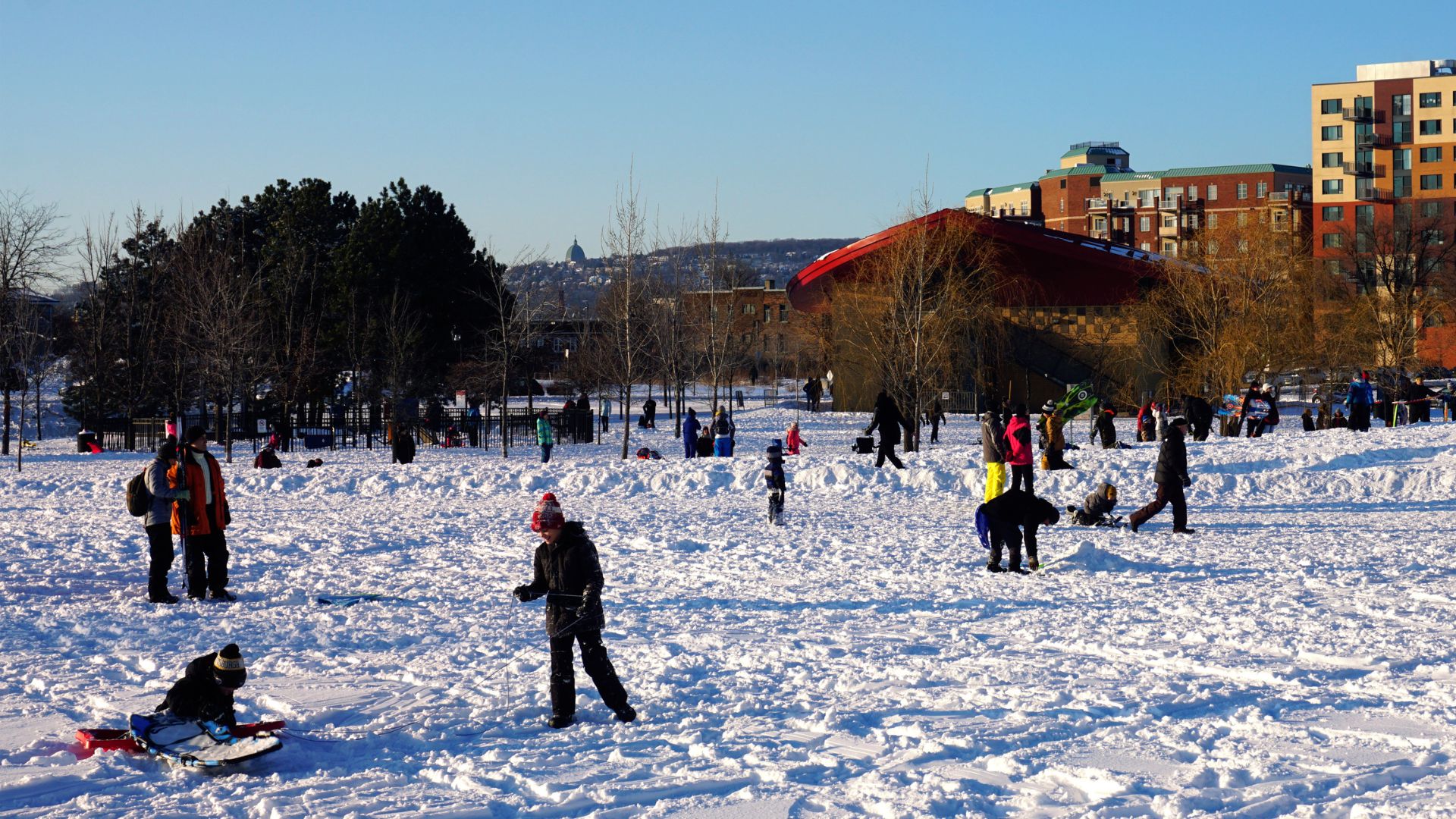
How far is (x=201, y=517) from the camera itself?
11.0 m

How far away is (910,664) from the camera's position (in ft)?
27.3

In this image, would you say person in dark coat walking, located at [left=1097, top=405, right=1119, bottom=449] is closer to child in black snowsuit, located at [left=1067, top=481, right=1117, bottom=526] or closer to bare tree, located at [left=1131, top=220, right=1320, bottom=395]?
bare tree, located at [left=1131, top=220, right=1320, bottom=395]

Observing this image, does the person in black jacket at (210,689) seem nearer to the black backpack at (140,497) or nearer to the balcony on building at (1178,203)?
the black backpack at (140,497)

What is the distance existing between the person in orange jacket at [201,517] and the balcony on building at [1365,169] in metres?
88.0

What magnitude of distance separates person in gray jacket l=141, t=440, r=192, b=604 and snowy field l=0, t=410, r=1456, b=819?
0.99ft

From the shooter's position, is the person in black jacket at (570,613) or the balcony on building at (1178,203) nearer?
the person in black jacket at (570,613)

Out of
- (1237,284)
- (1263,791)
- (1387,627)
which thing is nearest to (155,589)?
(1263,791)

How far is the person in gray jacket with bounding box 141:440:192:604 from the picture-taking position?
10.8 metres

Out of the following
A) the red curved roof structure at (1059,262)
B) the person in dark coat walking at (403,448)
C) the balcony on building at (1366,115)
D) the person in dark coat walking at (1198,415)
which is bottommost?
the person in dark coat walking at (403,448)

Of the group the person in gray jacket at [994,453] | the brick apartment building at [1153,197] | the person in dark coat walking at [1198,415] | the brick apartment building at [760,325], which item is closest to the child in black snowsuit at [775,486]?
the person in gray jacket at [994,453]

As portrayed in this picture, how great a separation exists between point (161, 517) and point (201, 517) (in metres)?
0.32

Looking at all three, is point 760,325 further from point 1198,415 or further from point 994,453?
point 994,453

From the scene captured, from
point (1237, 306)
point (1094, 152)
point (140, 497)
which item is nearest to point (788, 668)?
point (140, 497)

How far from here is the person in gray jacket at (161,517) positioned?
10812 mm
